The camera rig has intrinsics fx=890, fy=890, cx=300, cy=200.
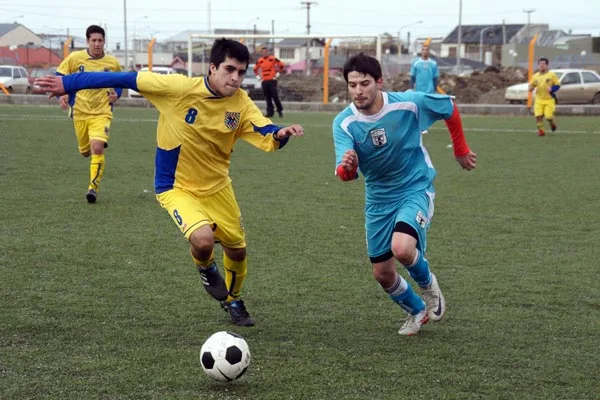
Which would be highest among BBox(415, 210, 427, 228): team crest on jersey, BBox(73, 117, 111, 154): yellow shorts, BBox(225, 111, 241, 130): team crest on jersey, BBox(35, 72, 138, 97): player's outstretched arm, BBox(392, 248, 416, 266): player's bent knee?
BBox(35, 72, 138, 97): player's outstretched arm

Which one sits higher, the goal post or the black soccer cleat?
the goal post

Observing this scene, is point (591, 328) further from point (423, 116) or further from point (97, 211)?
point (97, 211)

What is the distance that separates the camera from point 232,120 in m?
5.57

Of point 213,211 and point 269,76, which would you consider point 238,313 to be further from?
point 269,76

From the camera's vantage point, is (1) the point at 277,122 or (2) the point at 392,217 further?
(1) the point at 277,122

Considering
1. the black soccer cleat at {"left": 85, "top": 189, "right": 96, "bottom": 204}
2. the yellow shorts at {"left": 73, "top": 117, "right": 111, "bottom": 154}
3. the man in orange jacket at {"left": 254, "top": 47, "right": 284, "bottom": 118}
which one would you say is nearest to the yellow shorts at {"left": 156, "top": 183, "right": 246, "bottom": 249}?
the black soccer cleat at {"left": 85, "top": 189, "right": 96, "bottom": 204}

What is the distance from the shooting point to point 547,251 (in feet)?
25.7

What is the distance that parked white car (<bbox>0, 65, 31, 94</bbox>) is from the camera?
33.8m

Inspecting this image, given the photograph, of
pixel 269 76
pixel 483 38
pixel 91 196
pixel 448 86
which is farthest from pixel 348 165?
pixel 483 38

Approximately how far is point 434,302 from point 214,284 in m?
1.37

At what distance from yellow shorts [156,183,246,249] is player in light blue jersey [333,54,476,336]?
827 millimetres

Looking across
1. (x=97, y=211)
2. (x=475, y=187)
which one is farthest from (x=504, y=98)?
(x=97, y=211)

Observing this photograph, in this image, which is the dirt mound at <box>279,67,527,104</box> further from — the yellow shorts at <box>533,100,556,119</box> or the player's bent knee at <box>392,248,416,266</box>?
the player's bent knee at <box>392,248,416,266</box>

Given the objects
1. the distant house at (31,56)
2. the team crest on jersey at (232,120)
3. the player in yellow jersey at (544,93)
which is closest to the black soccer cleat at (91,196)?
the team crest on jersey at (232,120)
